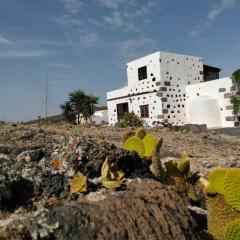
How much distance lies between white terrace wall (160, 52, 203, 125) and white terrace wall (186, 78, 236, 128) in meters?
0.58

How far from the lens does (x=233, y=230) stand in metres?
3.56

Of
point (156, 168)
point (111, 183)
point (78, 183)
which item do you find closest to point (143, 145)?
point (156, 168)

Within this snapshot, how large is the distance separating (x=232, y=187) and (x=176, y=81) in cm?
2357

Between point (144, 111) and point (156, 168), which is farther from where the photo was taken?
point (144, 111)

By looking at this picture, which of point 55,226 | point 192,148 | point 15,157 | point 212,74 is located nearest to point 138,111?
point 212,74

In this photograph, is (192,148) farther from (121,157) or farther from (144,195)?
(144,195)

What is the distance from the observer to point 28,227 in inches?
115

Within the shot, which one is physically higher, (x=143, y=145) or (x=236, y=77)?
(x=236, y=77)

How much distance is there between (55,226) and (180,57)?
2507cm

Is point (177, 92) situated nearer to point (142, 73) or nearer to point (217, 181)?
point (142, 73)

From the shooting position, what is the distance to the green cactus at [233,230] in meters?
3.54

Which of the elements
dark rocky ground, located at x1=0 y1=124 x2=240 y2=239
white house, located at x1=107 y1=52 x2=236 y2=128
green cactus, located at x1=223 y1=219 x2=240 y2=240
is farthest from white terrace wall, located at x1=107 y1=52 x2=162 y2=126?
green cactus, located at x1=223 y1=219 x2=240 y2=240

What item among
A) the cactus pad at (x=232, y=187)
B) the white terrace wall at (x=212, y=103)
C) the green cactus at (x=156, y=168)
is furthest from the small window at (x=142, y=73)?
the cactus pad at (x=232, y=187)

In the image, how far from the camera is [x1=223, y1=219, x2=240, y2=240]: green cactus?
11.6 ft
